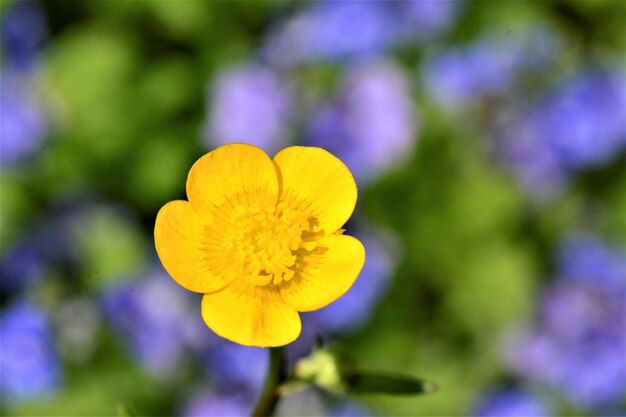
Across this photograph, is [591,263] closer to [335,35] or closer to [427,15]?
[427,15]

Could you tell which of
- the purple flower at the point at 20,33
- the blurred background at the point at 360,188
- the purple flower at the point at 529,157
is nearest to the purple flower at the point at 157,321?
the blurred background at the point at 360,188

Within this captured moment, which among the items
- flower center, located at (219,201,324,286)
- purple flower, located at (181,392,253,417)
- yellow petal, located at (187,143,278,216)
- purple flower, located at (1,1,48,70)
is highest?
purple flower, located at (1,1,48,70)

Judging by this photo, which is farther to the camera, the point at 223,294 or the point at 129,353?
the point at 129,353

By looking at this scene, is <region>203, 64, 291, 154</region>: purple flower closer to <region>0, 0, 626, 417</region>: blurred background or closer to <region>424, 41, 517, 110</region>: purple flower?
<region>0, 0, 626, 417</region>: blurred background

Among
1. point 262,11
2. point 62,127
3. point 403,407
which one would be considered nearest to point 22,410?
point 62,127

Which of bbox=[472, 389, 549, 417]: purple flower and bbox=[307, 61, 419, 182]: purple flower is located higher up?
bbox=[307, 61, 419, 182]: purple flower

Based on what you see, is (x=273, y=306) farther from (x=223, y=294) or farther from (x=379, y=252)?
(x=379, y=252)

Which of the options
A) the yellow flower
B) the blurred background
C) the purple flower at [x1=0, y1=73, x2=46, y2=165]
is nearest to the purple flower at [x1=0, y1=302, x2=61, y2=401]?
the blurred background
